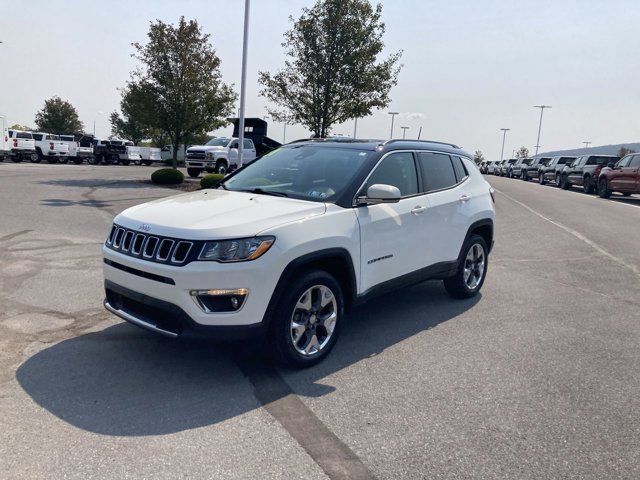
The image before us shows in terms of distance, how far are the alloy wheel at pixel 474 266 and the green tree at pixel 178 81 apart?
15.2m

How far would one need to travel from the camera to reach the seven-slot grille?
144 inches

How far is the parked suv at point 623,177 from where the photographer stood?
2064 cm

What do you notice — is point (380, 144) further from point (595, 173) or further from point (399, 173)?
point (595, 173)

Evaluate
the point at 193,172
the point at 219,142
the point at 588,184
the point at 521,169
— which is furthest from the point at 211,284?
the point at 521,169

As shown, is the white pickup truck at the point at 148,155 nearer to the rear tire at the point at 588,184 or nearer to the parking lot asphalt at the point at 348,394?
the rear tire at the point at 588,184

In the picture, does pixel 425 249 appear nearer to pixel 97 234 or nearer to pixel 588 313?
pixel 588 313

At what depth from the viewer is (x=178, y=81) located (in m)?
19.1

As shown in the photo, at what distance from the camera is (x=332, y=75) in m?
20.1

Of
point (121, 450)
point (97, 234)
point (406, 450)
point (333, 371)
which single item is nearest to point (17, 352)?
point (121, 450)

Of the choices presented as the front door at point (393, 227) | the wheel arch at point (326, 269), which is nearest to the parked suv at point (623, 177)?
the front door at point (393, 227)

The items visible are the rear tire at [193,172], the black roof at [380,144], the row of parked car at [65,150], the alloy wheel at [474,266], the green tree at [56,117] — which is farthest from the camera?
the green tree at [56,117]

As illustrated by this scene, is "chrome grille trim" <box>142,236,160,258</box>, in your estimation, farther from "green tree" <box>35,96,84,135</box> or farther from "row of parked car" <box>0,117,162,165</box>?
Answer: "green tree" <box>35,96,84,135</box>

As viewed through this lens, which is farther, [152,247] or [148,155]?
[148,155]

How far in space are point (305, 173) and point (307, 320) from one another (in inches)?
58.0
